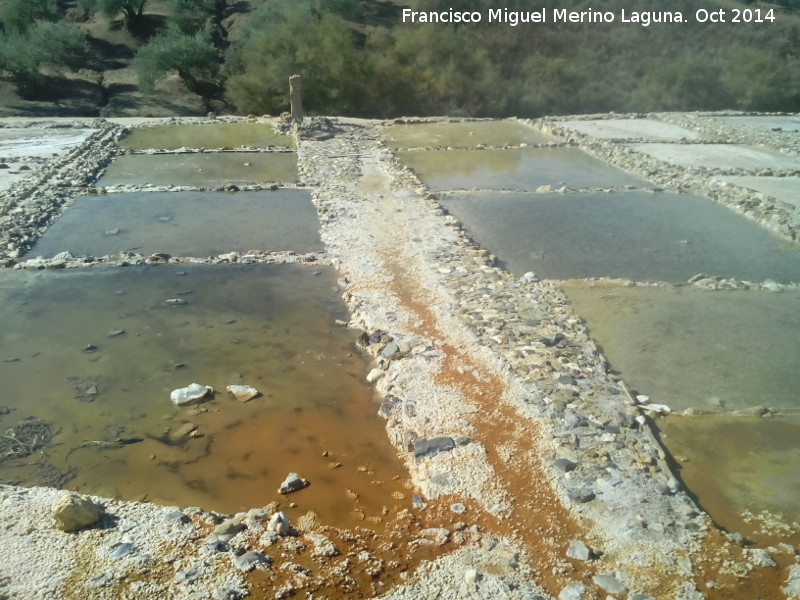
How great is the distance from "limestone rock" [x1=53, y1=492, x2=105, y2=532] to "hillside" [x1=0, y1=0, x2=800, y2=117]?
78.5ft

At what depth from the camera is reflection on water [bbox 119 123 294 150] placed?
19.2m

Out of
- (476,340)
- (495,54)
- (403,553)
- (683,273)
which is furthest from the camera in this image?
(495,54)

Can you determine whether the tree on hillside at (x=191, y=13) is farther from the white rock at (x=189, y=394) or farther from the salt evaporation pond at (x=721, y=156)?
the white rock at (x=189, y=394)

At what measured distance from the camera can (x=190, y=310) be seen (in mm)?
8883

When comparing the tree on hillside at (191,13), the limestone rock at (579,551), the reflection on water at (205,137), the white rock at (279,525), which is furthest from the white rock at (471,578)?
the tree on hillside at (191,13)

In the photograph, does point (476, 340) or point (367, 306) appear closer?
point (476, 340)

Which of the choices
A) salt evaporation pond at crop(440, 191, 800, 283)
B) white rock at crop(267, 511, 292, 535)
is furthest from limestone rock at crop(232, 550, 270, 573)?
salt evaporation pond at crop(440, 191, 800, 283)

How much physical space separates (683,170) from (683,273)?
6662 mm

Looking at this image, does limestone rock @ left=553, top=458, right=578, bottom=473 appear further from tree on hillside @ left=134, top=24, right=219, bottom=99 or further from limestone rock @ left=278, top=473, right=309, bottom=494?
tree on hillside @ left=134, top=24, right=219, bottom=99

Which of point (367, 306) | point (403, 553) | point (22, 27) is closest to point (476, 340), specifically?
point (367, 306)

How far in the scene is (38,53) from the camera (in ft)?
87.9

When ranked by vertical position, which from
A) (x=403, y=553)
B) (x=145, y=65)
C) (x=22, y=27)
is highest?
(x=22, y=27)

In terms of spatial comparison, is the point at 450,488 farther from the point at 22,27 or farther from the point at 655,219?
the point at 22,27

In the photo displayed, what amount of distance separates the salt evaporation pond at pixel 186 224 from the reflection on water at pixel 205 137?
5.51 m
